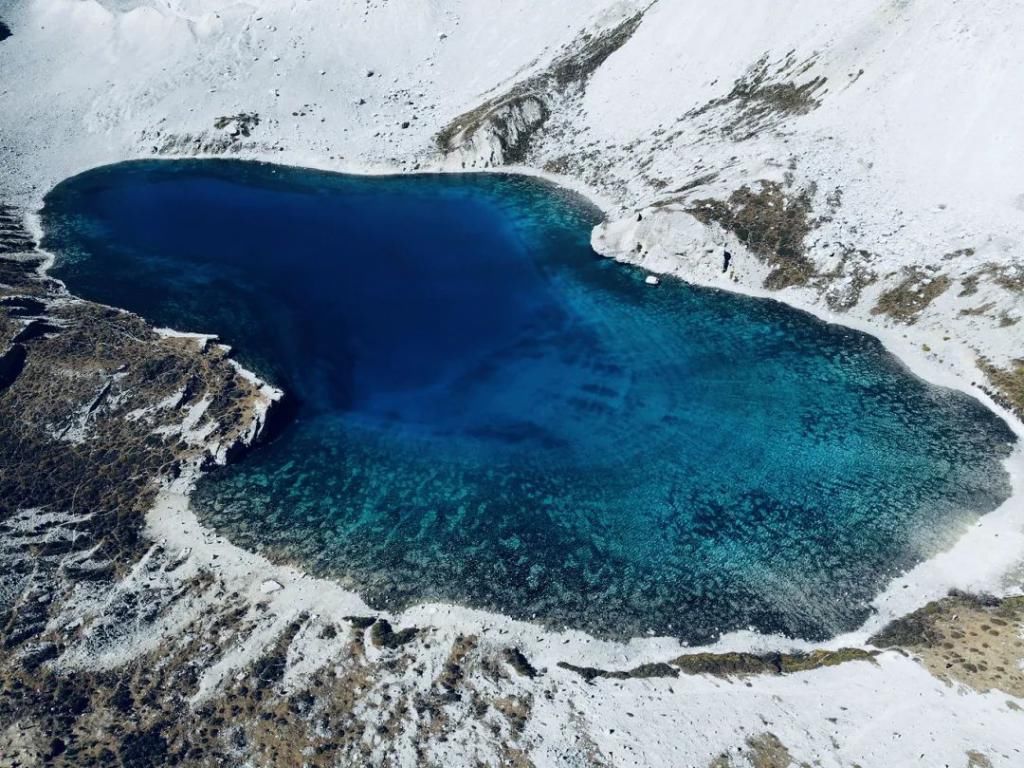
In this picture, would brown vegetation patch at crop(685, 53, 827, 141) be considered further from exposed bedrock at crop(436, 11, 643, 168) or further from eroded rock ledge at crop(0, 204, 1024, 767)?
eroded rock ledge at crop(0, 204, 1024, 767)

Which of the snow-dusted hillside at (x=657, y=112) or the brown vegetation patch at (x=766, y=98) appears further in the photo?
the brown vegetation patch at (x=766, y=98)

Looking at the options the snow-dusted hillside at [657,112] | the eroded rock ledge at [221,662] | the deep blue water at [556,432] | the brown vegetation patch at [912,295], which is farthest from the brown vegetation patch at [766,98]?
the eroded rock ledge at [221,662]

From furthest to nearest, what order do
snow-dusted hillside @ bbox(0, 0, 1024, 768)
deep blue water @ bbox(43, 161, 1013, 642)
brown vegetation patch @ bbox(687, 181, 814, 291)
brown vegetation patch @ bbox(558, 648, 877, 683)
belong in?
brown vegetation patch @ bbox(687, 181, 814, 291) → deep blue water @ bbox(43, 161, 1013, 642) → brown vegetation patch @ bbox(558, 648, 877, 683) → snow-dusted hillside @ bbox(0, 0, 1024, 768)

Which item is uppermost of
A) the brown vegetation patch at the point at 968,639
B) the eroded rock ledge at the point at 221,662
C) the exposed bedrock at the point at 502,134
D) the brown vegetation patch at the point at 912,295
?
the exposed bedrock at the point at 502,134

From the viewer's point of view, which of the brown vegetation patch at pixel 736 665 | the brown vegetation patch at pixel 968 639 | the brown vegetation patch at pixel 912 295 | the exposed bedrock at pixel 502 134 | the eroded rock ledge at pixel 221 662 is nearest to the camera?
the eroded rock ledge at pixel 221 662

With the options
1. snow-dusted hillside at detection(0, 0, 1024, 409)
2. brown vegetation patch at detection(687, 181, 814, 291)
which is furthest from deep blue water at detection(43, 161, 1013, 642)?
snow-dusted hillside at detection(0, 0, 1024, 409)

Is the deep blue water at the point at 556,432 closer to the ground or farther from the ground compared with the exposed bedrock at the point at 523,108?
closer to the ground

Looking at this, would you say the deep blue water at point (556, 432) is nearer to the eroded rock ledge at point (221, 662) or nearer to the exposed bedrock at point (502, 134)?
the eroded rock ledge at point (221, 662)

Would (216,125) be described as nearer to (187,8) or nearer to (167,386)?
(187,8)

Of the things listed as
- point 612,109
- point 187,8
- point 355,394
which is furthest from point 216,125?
point 355,394

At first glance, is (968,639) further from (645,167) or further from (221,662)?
(645,167)
